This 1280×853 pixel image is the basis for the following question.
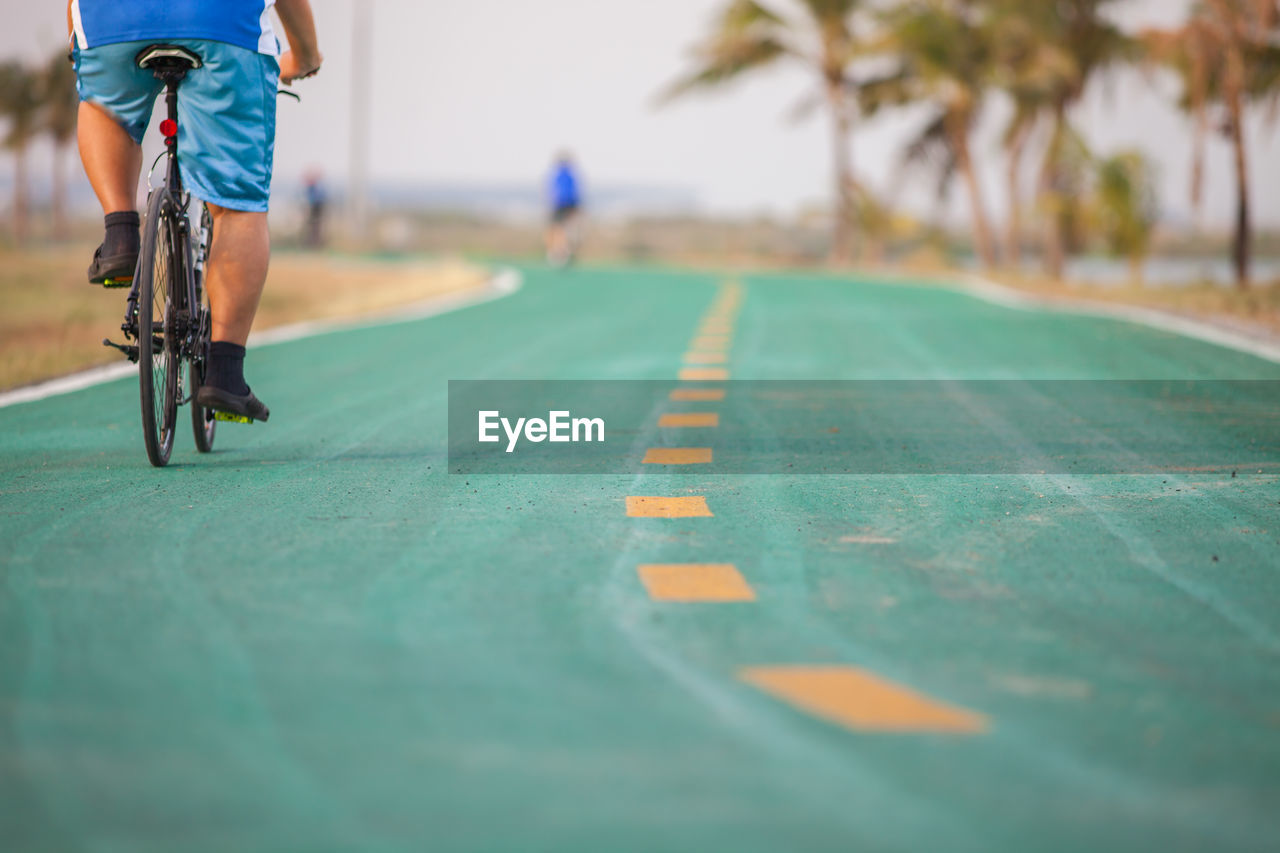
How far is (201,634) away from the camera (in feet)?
10.8

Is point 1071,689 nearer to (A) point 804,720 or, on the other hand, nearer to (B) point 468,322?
(A) point 804,720

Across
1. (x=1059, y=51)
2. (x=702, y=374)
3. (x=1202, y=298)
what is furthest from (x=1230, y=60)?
(x=702, y=374)

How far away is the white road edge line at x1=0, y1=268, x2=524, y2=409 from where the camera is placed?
26.5 ft

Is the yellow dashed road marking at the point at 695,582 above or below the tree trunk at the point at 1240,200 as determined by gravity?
below

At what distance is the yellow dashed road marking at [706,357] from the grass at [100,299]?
368cm

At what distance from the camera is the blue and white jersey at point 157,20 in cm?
525

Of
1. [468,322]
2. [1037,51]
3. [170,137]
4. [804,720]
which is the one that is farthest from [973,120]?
[804,720]

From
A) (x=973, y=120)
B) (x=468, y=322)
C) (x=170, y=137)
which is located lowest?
(x=468, y=322)

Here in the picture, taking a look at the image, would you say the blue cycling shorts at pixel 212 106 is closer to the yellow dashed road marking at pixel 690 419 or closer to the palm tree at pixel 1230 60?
the yellow dashed road marking at pixel 690 419

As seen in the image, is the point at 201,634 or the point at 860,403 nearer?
the point at 201,634

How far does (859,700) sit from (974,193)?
116 feet

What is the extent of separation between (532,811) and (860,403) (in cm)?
565

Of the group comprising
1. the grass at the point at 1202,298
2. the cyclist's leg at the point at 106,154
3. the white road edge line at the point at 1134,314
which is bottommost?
the white road edge line at the point at 1134,314
